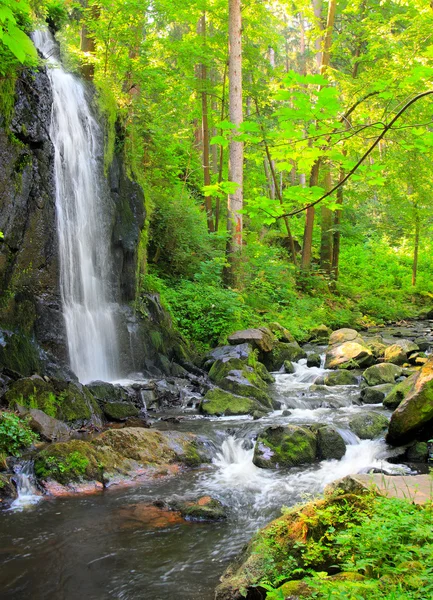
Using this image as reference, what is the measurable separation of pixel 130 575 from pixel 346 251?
26789mm

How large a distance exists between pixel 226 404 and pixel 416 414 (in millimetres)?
3682

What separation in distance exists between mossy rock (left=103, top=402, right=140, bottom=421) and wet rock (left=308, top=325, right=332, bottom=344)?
364 inches

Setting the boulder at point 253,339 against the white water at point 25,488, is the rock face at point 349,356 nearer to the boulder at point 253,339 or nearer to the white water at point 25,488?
the boulder at point 253,339

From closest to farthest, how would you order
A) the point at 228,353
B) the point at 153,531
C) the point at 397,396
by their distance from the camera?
the point at 153,531, the point at 397,396, the point at 228,353

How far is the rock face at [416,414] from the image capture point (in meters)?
6.95

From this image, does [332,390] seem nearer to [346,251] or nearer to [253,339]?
[253,339]

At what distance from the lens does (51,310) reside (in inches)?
373

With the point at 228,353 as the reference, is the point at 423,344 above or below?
below

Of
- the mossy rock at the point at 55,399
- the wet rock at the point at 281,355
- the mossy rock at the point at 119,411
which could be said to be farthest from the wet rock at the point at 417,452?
the wet rock at the point at 281,355

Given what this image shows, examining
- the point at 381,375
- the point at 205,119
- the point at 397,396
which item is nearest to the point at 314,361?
the point at 381,375

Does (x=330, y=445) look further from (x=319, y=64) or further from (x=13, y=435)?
(x=319, y=64)

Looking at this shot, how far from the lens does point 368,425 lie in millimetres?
7926

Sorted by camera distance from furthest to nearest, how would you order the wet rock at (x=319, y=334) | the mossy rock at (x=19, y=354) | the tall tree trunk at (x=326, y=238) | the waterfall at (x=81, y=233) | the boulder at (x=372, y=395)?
the tall tree trunk at (x=326, y=238)
the wet rock at (x=319, y=334)
the waterfall at (x=81, y=233)
the boulder at (x=372, y=395)
the mossy rock at (x=19, y=354)

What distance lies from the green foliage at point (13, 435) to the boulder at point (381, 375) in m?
7.40
